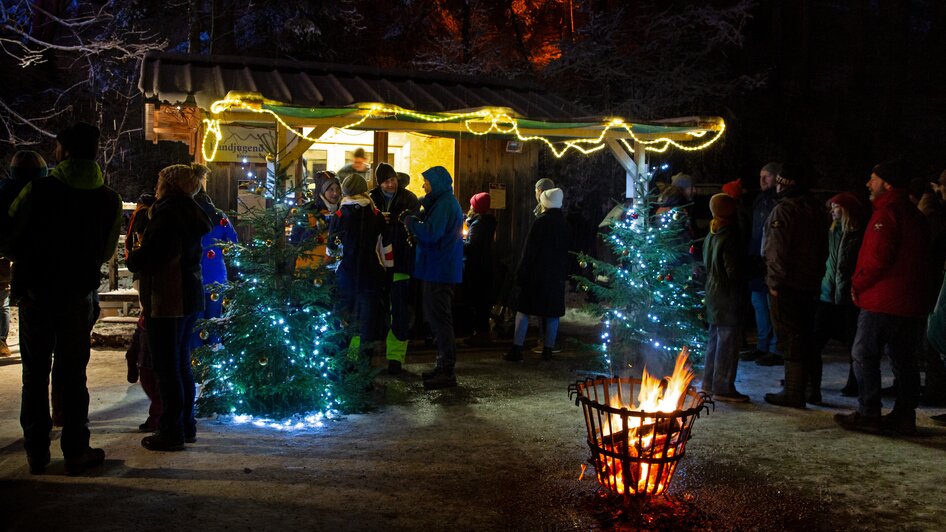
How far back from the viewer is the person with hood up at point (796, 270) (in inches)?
278

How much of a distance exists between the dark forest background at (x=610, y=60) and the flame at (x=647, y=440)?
12.1 m

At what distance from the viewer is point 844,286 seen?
7645 mm

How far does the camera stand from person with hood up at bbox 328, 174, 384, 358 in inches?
293

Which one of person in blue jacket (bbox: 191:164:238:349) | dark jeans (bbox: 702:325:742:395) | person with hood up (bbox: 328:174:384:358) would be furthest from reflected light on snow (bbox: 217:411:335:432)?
dark jeans (bbox: 702:325:742:395)

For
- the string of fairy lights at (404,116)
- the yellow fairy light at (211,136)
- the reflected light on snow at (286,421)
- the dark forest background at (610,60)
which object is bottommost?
the reflected light on snow at (286,421)


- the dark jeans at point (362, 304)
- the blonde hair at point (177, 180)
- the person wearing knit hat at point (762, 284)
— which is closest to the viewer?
the blonde hair at point (177, 180)

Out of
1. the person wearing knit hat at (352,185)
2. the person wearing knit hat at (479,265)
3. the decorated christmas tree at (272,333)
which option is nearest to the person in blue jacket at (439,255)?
the person wearing knit hat at (352,185)

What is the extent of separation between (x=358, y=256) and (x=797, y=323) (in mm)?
4062

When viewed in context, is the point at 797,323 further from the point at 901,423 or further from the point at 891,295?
the point at 901,423

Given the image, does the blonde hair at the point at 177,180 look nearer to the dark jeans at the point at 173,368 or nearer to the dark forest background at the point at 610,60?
the dark jeans at the point at 173,368

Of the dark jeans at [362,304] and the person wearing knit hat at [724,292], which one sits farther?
the dark jeans at [362,304]

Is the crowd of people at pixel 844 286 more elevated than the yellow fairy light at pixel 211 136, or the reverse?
the yellow fairy light at pixel 211 136

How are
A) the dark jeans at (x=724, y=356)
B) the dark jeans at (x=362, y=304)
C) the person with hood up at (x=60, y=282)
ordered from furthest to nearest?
the dark jeans at (x=362, y=304) → the dark jeans at (x=724, y=356) → the person with hood up at (x=60, y=282)

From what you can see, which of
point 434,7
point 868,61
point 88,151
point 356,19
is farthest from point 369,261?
point 868,61
